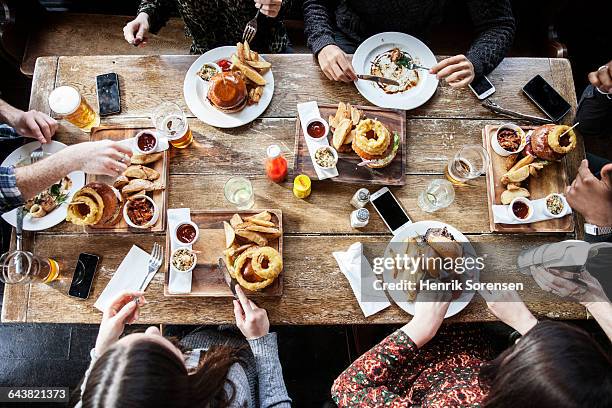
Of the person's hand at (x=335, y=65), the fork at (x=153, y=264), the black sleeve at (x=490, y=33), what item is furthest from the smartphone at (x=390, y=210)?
the fork at (x=153, y=264)

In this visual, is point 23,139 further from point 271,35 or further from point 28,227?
point 271,35

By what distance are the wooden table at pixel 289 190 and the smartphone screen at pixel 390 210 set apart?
0.05 meters

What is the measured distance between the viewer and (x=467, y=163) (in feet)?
8.09

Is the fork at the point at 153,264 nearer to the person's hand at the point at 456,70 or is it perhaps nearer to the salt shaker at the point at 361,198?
the salt shaker at the point at 361,198

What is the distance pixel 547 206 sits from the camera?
95.2 inches

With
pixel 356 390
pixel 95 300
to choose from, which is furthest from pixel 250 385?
pixel 95 300

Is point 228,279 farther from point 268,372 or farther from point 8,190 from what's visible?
point 8,190

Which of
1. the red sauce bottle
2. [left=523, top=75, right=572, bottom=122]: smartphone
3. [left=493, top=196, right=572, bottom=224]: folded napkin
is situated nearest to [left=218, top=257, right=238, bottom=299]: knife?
the red sauce bottle

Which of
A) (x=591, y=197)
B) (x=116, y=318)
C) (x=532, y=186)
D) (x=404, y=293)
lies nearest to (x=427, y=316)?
(x=404, y=293)

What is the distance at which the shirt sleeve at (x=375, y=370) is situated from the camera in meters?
2.27

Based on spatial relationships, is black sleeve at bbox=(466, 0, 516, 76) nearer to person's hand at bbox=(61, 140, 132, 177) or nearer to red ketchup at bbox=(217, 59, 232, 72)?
red ketchup at bbox=(217, 59, 232, 72)

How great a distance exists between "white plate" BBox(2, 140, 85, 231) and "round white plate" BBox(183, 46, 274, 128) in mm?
705

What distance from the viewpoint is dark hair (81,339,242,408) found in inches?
66.4

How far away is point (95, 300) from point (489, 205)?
210 cm
